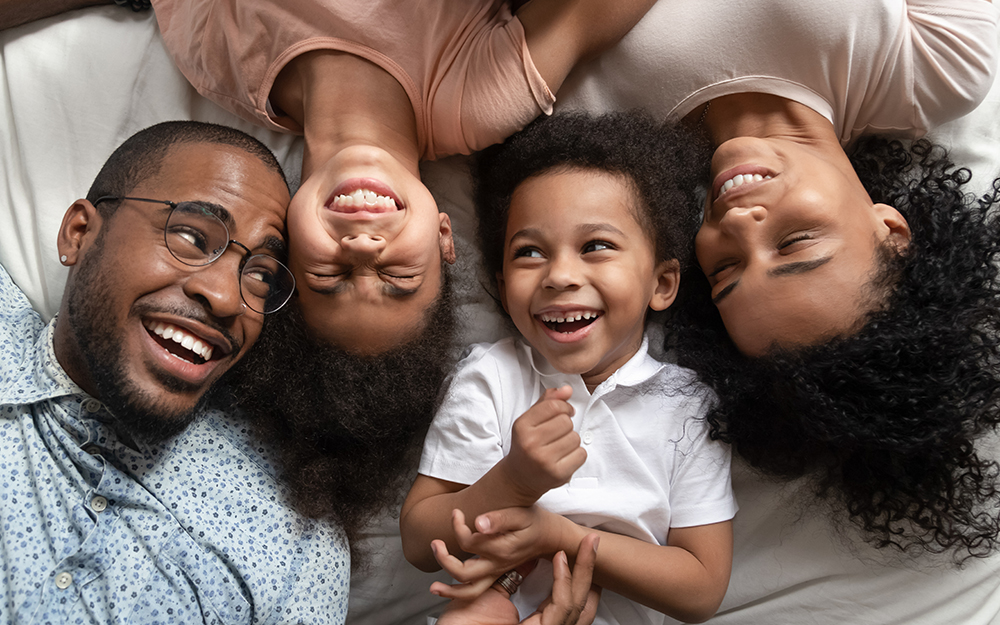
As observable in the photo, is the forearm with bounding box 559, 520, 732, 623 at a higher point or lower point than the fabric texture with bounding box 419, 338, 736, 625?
lower

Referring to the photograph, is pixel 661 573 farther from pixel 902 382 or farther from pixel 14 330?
pixel 14 330

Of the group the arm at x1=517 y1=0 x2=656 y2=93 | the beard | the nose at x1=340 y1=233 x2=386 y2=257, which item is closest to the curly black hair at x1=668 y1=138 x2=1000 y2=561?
the arm at x1=517 y1=0 x2=656 y2=93

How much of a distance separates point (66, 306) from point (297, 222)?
62 cm

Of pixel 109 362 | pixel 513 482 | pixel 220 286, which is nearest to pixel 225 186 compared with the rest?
pixel 220 286

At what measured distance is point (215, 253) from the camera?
5.77ft

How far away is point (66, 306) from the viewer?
5.85ft

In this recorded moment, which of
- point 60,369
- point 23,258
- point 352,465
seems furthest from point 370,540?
point 23,258

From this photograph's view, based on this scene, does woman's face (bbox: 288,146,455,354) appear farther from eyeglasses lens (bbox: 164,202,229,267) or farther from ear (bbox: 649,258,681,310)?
ear (bbox: 649,258,681,310)

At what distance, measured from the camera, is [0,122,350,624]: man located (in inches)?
66.5

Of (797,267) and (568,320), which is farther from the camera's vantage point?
(568,320)

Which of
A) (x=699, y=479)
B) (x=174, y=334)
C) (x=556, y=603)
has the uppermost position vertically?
(x=174, y=334)

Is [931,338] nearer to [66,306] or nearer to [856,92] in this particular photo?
[856,92]

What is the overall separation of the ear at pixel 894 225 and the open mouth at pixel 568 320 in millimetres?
799

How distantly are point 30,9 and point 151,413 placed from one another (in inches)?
55.6
